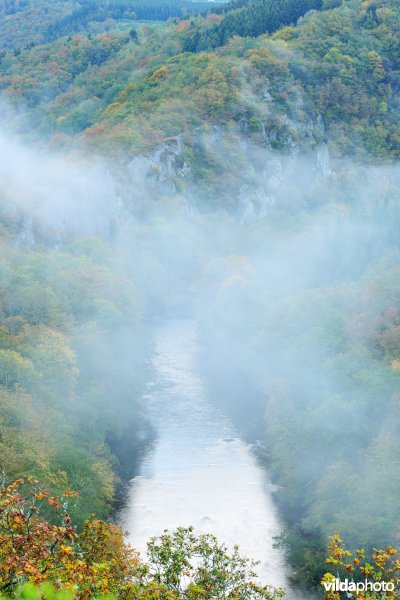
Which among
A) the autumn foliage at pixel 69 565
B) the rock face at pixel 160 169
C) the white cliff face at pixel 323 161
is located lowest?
the white cliff face at pixel 323 161

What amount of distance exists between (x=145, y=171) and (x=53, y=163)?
1758cm

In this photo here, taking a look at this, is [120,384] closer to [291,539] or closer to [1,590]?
[291,539]

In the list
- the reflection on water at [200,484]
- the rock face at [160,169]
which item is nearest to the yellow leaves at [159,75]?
the rock face at [160,169]

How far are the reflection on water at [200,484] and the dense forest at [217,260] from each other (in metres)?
1.46

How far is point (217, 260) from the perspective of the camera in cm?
11606

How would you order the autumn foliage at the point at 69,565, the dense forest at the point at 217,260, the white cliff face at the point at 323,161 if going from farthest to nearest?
1. the white cliff face at the point at 323,161
2. the dense forest at the point at 217,260
3. the autumn foliage at the point at 69,565

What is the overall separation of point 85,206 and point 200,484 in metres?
62.9

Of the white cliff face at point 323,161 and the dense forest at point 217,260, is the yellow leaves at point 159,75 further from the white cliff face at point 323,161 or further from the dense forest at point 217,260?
the white cliff face at point 323,161

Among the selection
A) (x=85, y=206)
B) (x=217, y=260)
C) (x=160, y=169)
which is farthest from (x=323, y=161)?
(x=85, y=206)

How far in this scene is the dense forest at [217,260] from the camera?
2046 inches

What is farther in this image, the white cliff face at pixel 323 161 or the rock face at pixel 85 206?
the white cliff face at pixel 323 161

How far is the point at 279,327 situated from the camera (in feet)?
277

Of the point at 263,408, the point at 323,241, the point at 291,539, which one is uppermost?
the point at 291,539

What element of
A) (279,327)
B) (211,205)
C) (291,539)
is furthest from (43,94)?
(291,539)
